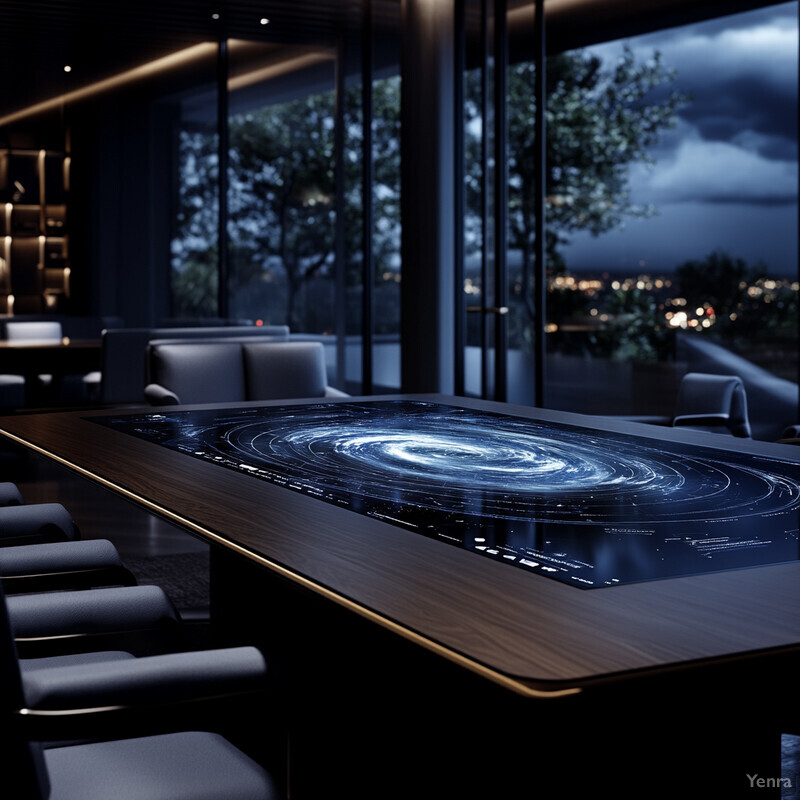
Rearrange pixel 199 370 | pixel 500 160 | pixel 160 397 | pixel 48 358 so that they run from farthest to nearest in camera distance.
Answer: pixel 48 358 < pixel 500 160 < pixel 199 370 < pixel 160 397

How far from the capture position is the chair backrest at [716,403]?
4602 mm

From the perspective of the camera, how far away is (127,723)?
4.12 ft

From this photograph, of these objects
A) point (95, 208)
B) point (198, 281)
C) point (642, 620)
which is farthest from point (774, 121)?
point (95, 208)

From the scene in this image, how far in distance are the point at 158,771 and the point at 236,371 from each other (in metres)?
4.05

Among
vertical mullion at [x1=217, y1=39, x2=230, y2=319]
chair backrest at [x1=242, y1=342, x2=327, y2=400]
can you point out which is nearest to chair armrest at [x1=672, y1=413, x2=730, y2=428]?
chair backrest at [x1=242, y1=342, x2=327, y2=400]

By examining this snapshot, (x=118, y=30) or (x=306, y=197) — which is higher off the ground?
(x=118, y=30)

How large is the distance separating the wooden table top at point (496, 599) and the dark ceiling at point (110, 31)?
Answer: 23.0 ft

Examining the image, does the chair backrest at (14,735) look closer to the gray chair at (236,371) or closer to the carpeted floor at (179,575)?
the carpeted floor at (179,575)

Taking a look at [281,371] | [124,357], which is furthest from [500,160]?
[124,357]

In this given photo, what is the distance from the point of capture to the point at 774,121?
18.0 ft

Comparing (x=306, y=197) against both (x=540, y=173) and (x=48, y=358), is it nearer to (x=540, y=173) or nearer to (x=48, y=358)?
(x=48, y=358)

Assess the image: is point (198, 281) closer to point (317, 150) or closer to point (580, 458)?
point (317, 150)

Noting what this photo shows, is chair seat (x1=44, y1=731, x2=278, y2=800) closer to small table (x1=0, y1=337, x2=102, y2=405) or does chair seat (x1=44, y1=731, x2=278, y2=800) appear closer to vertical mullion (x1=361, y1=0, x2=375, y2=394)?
small table (x1=0, y1=337, x2=102, y2=405)

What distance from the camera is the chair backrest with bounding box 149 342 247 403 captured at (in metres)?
5.25
